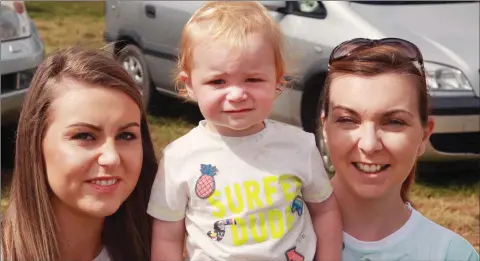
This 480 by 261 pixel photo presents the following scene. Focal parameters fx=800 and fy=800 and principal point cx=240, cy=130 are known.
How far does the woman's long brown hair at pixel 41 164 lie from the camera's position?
7.66 ft

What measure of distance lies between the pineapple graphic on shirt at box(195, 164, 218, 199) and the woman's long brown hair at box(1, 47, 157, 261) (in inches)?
7.5

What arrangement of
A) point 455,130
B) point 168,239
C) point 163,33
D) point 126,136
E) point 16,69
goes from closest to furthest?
point 126,136 → point 168,239 → point 16,69 → point 455,130 → point 163,33

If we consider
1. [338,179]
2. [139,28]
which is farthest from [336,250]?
[139,28]

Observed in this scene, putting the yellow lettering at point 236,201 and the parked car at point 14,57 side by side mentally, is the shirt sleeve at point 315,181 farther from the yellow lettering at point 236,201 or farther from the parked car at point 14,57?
the parked car at point 14,57

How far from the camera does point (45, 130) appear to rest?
2.30 meters

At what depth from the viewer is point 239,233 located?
93.6 inches

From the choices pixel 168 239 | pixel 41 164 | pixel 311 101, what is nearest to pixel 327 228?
pixel 168 239

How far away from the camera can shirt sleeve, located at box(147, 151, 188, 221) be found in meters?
2.41

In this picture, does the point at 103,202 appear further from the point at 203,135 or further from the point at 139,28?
the point at 139,28

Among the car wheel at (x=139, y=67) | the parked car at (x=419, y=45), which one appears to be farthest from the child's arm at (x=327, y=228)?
the car wheel at (x=139, y=67)

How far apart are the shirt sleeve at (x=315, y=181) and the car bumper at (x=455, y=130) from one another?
364cm

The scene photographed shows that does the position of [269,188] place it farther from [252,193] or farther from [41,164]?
[41,164]

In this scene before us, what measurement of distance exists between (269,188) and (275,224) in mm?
109

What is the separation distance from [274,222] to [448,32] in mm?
4444
